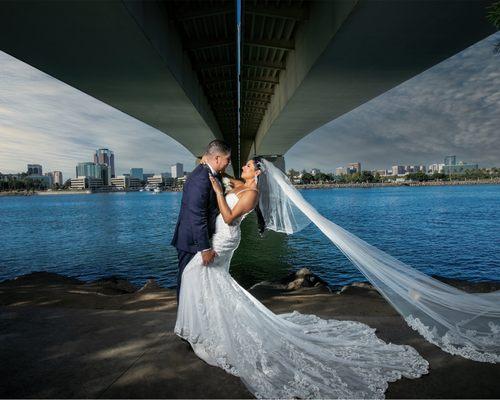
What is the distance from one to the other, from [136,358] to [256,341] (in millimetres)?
1336

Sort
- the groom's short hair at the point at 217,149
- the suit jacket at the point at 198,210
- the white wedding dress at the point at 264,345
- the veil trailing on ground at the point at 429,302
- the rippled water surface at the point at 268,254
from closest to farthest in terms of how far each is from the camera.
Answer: the white wedding dress at the point at 264,345
the suit jacket at the point at 198,210
the groom's short hair at the point at 217,149
the veil trailing on ground at the point at 429,302
the rippled water surface at the point at 268,254

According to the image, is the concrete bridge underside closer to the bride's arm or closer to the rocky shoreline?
the bride's arm

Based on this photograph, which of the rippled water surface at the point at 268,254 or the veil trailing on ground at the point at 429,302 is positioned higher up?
the veil trailing on ground at the point at 429,302

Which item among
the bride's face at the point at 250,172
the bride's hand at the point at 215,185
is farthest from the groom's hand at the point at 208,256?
the bride's face at the point at 250,172

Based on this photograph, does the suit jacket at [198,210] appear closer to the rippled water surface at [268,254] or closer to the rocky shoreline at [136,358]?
the rocky shoreline at [136,358]

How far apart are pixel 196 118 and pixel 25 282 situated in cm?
946

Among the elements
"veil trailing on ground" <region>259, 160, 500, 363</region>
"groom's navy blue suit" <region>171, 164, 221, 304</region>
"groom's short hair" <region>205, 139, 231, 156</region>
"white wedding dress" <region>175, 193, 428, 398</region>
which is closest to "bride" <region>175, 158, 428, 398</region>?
"white wedding dress" <region>175, 193, 428, 398</region>

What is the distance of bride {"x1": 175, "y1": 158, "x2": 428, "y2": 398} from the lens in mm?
3480

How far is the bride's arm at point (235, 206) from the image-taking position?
3848mm

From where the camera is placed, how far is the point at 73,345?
4.28m

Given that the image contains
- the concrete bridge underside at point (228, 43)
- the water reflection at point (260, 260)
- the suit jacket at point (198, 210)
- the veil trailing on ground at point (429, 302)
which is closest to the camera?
the suit jacket at point (198, 210)

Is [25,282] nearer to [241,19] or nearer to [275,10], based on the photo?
[241,19]

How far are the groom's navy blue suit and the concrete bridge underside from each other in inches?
150

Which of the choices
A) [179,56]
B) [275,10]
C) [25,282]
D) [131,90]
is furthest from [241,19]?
[25,282]
